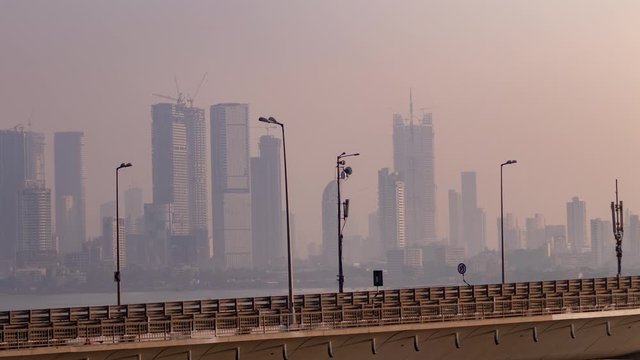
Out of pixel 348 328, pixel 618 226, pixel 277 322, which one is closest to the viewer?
pixel 348 328

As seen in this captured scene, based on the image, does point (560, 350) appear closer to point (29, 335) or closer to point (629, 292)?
point (629, 292)

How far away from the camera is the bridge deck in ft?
177

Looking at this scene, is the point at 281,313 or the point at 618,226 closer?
the point at 281,313

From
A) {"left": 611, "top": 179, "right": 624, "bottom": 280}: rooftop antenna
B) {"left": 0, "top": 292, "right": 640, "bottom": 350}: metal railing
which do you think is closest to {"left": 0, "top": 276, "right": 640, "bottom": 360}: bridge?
{"left": 0, "top": 292, "right": 640, "bottom": 350}: metal railing

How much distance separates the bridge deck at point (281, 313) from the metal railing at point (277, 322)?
0.04 metres

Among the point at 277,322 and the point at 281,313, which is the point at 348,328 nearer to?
the point at 277,322

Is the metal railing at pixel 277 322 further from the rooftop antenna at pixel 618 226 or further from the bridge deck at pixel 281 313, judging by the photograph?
the rooftop antenna at pixel 618 226

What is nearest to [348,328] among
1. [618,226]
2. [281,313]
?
[281,313]

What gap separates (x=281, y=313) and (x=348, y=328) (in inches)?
147

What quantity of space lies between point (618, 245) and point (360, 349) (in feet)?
117

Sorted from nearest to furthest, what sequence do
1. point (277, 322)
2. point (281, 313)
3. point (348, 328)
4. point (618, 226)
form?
point (348, 328) → point (277, 322) → point (281, 313) → point (618, 226)

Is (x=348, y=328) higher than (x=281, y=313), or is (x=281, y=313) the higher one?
(x=281, y=313)

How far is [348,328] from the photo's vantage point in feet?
192

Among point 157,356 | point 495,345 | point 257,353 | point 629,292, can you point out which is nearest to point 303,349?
point 257,353
